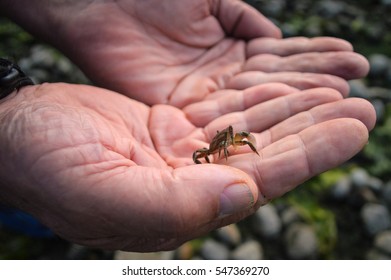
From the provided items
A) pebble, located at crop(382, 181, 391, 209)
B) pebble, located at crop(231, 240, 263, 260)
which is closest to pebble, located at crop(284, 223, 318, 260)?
pebble, located at crop(231, 240, 263, 260)

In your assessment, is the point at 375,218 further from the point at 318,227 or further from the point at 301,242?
the point at 301,242

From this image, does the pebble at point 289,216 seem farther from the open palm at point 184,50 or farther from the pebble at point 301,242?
the open palm at point 184,50

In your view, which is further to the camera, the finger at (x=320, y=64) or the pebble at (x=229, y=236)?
the pebble at (x=229, y=236)

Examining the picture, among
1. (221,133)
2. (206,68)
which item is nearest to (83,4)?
(206,68)

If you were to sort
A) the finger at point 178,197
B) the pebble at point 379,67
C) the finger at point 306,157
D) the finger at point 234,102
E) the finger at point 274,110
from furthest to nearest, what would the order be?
the pebble at point 379,67 → the finger at point 234,102 → the finger at point 274,110 → the finger at point 306,157 → the finger at point 178,197

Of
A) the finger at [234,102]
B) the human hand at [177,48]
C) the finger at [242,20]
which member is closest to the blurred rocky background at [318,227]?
the human hand at [177,48]

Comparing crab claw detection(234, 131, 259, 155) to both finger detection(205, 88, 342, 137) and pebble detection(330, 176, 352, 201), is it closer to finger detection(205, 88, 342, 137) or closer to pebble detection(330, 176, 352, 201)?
finger detection(205, 88, 342, 137)
